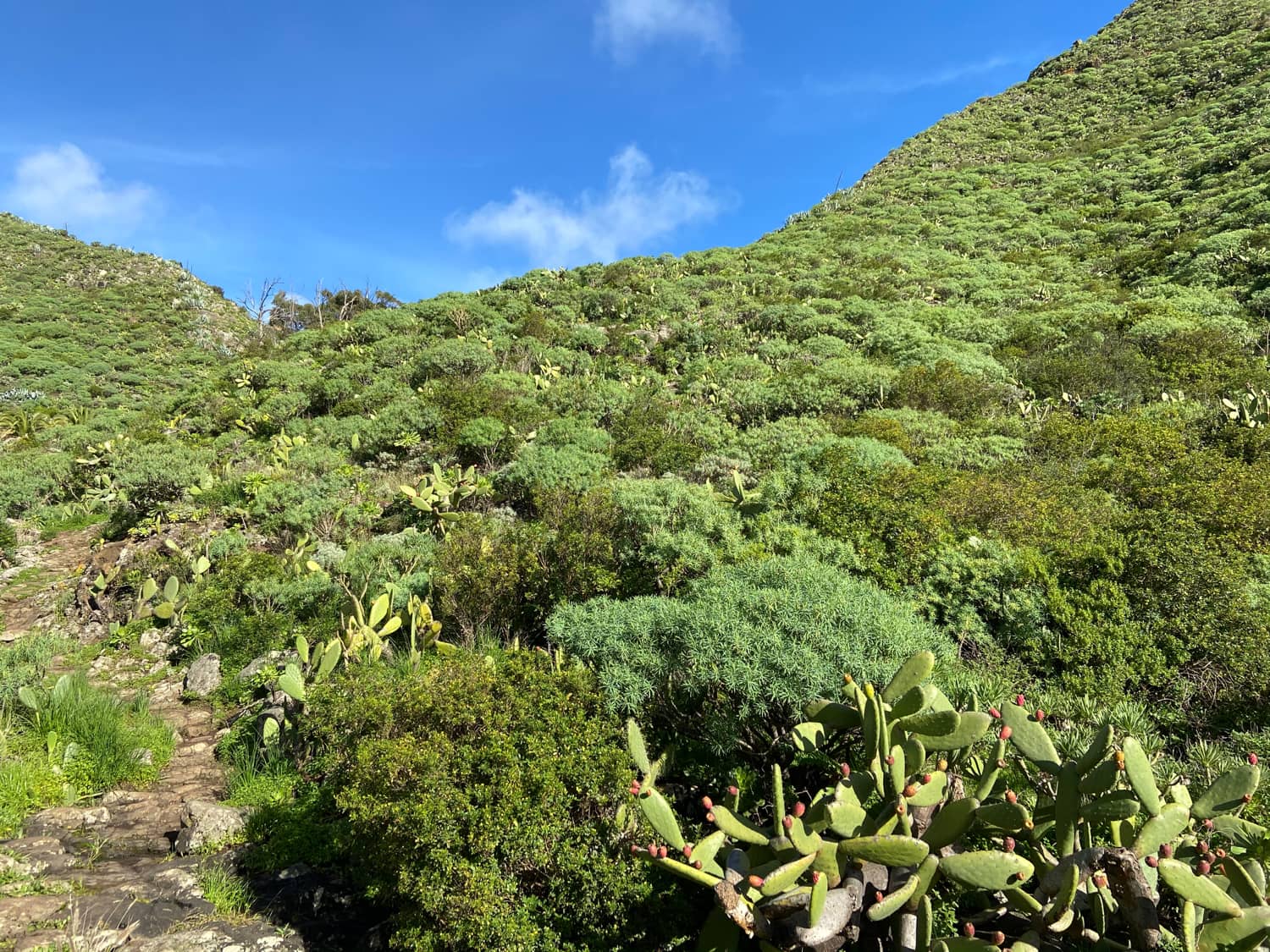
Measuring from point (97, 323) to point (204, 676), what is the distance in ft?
105

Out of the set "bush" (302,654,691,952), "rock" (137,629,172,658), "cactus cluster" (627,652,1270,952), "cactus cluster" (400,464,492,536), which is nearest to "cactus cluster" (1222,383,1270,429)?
"cactus cluster" (627,652,1270,952)

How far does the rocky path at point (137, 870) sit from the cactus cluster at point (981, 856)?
2.84 meters

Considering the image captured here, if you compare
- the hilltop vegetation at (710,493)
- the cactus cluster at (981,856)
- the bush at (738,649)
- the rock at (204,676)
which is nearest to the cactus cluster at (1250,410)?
the hilltop vegetation at (710,493)

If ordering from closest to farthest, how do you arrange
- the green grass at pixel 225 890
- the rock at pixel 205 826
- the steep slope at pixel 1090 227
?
the green grass at pixel 225 890 < the rock at pixel 205 826 < the steep slope at pixel 1090 227

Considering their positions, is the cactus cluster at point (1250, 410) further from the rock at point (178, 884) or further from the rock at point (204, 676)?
the rock at point (204, 676)

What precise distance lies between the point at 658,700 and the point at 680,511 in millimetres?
3294

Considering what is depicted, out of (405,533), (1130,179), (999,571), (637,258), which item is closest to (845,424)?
(999,571)

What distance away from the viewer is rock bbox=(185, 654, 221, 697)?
6.56 metres

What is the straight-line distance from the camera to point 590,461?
10.1 m

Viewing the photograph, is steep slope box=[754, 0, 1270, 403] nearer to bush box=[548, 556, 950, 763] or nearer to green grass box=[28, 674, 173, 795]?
bush box=[548, 556, 950, 763]

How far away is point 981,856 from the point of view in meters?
2.36

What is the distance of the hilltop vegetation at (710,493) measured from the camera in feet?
13.5

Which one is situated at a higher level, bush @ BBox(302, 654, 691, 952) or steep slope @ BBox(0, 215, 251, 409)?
steep slope @ BBox(0, 215, 251, 409)

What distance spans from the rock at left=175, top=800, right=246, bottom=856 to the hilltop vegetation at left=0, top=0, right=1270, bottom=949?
0.32 meters
